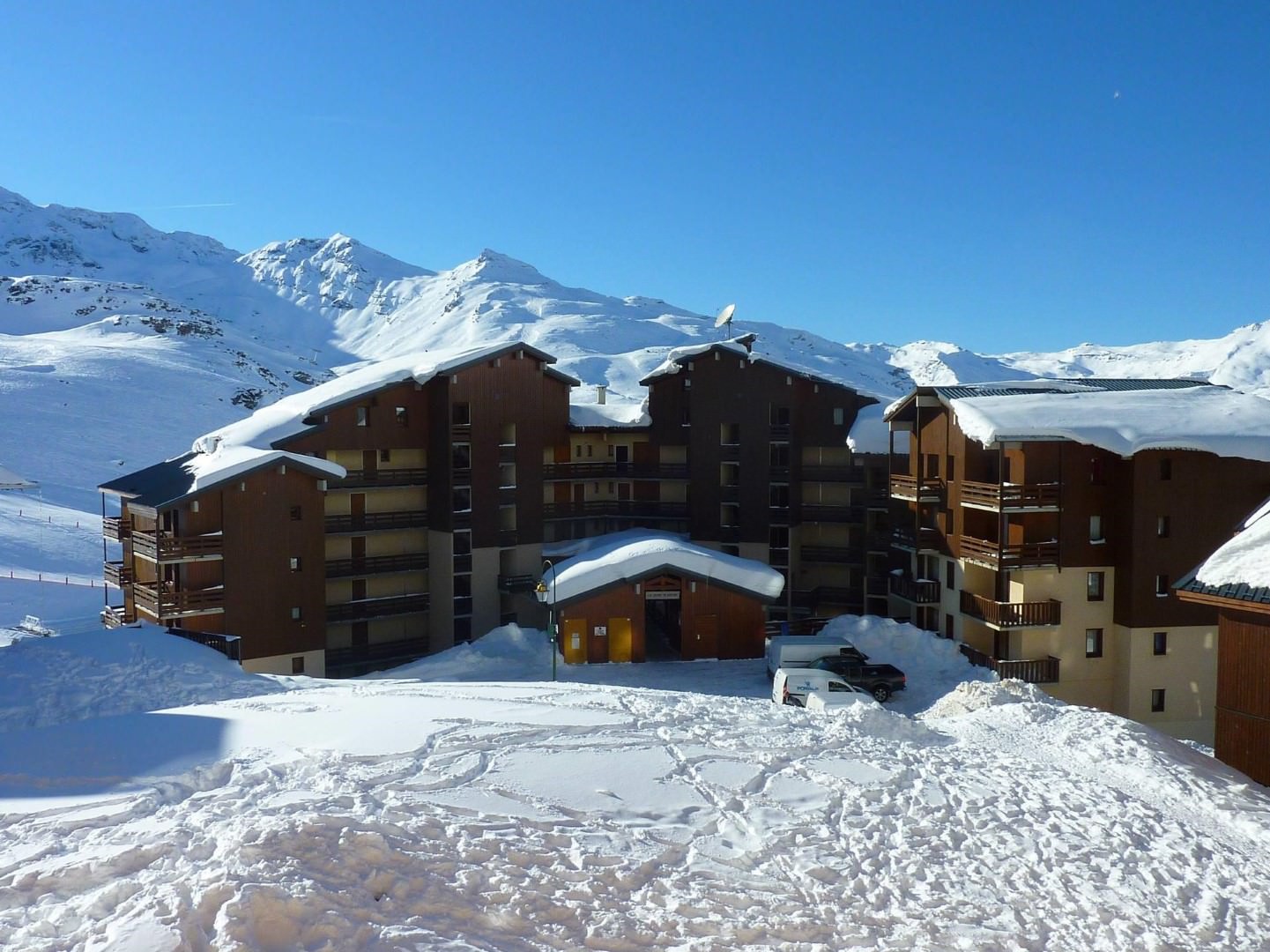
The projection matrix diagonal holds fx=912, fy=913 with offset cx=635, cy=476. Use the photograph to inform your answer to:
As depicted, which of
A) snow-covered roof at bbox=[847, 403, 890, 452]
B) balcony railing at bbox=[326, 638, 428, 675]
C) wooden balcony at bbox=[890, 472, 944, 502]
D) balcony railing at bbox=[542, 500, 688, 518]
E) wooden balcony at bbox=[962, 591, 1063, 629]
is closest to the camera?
wooden balcony at bbox=[962, 591, 1063, 629]

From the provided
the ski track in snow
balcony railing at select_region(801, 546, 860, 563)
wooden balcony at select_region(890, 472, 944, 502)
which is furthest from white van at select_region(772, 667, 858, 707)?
balcony railing at select_region(801, 546, 860, 563)

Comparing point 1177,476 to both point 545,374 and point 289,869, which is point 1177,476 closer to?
point 545,374

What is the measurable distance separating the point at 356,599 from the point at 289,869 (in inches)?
1184

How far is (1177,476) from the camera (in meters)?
28.3

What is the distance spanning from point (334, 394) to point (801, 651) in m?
21.7

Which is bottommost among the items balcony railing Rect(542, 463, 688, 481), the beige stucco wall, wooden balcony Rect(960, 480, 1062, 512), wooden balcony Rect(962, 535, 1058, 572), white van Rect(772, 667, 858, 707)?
the beige stucco wall

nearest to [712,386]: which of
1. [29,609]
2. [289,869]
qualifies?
[29,609]

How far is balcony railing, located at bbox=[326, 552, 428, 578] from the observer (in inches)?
1453

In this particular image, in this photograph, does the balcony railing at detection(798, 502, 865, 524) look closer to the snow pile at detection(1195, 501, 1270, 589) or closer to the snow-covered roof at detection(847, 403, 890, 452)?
the snow-covered roof at detection(847, 403, 890, 452)

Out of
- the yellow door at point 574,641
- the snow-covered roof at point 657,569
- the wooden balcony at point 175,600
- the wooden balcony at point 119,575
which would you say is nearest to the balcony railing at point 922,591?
the snow-covered roof at point 657,569

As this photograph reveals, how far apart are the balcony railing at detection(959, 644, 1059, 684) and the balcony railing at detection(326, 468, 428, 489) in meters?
23.9

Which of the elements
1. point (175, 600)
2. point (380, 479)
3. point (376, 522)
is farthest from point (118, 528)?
point (380, 479)

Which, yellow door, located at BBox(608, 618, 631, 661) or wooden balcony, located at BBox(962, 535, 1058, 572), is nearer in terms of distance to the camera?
wooden balcony, located at BBox(962, 535, 1058, 572)

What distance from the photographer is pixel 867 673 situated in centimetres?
2845
